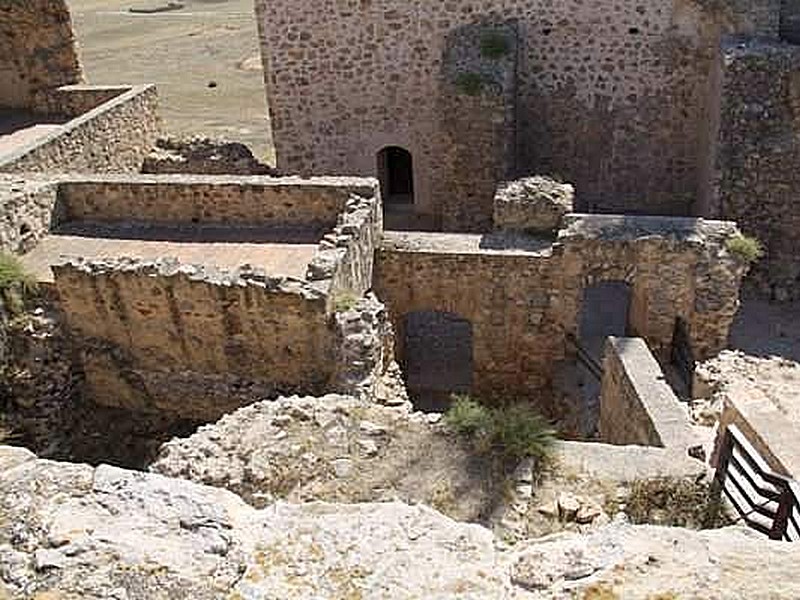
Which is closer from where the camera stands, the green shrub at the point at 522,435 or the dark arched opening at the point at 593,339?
the green shrub at the point at 522,435

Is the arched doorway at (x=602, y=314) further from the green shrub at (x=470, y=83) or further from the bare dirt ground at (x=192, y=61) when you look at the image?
the bare dirt ground at (x=192, y=61)

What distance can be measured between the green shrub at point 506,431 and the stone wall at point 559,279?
4.29 metres

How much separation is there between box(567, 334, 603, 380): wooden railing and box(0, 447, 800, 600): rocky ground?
285 inches

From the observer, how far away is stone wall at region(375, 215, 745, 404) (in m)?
8.98

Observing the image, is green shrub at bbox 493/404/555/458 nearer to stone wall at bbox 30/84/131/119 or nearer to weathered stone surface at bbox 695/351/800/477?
weathered stone surface at bbox 695/351/800/477

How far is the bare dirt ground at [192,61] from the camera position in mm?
24031

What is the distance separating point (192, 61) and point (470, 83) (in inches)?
962

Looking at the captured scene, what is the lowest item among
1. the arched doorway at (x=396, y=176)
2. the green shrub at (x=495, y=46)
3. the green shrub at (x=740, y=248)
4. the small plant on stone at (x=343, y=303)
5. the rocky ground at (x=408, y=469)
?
the arched doorway at (x=396, y=176)

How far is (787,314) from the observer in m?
11.6

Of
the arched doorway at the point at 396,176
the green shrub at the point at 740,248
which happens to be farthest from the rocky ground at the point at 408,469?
the arched doorway at the point at 396,176

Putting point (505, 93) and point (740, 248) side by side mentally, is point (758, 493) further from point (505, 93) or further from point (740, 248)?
point (505, 93)

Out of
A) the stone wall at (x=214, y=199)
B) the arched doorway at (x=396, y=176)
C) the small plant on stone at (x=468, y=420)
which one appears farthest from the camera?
the arched doorway at (x=396, y=176)

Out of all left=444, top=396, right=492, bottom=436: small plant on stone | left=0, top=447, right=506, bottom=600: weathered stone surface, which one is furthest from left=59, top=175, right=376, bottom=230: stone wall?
left=0, top=447, right=506, bottom=600: weathered stone surface

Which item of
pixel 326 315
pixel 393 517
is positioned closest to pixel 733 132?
pixel 326 315
